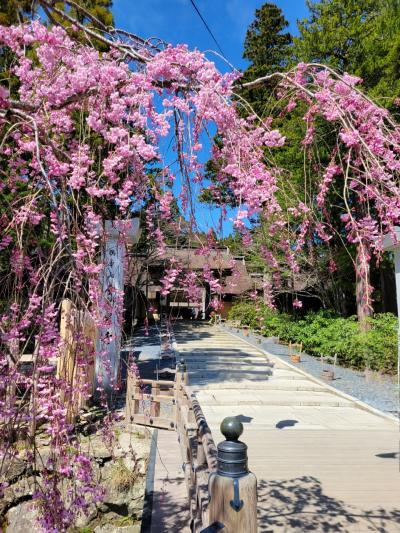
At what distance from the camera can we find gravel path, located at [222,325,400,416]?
7.47 m

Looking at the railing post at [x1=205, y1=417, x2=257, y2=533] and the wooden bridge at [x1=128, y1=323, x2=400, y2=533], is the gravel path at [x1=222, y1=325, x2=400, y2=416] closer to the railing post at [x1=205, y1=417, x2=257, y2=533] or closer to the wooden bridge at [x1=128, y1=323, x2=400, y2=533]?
the wooden bridge at [x1=128, y1=323, x2=400, y2=533]

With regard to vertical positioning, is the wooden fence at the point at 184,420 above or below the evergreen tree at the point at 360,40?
below

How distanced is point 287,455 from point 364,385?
16.5 feet

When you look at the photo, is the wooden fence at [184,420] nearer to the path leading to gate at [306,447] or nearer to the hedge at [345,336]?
the path leading to gate at [306,447]

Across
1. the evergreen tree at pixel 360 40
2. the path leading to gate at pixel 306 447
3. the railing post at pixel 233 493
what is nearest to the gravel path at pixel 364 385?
the path leading to gate at pixel 306 447

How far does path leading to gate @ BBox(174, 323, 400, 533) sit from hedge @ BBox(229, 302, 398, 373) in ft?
5.13

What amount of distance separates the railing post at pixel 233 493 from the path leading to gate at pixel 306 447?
1.91 meters

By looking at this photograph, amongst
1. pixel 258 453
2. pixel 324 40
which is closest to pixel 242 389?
pixel 258 453

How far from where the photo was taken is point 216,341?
14969 millimetres

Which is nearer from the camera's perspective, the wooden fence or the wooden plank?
the wooden fence

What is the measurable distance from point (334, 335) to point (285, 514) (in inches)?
361

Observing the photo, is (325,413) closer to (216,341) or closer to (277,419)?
(277,419)

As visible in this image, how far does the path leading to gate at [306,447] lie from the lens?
3311 millimetres

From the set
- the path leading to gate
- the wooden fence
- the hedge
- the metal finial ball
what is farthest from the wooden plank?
the metal finial ball
